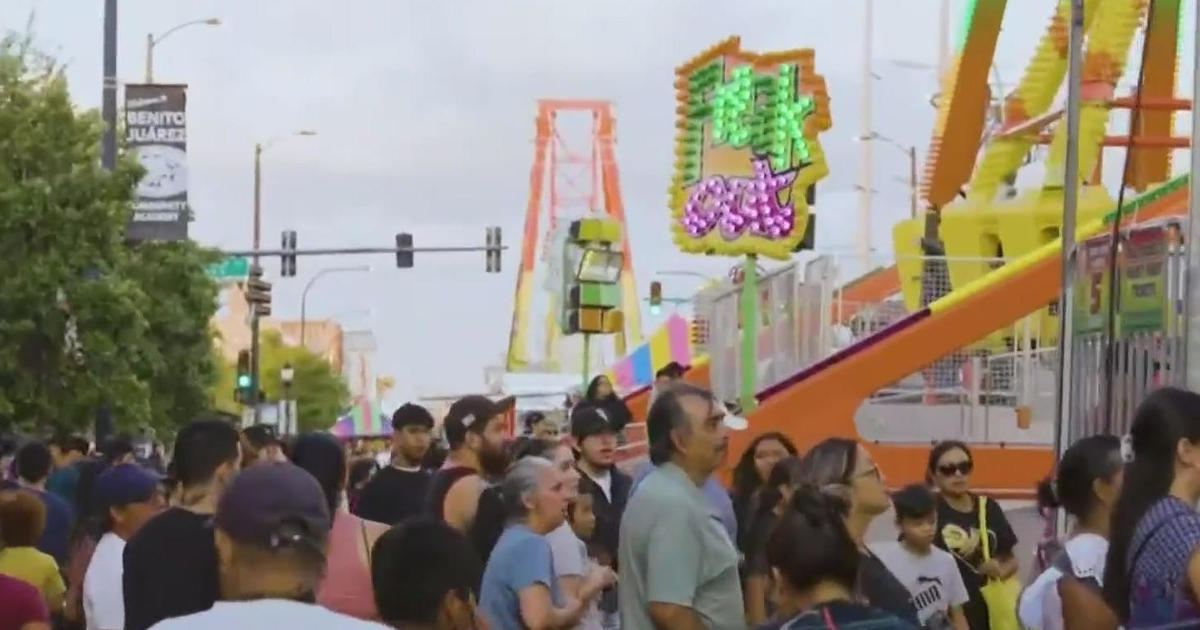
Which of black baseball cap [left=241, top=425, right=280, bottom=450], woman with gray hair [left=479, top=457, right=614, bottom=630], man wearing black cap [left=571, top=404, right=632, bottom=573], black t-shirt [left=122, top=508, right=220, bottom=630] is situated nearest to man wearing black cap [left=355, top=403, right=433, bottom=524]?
black baseball cap [left=241, top=425, right=280, bottom=450]

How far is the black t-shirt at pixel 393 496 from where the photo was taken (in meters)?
10.4

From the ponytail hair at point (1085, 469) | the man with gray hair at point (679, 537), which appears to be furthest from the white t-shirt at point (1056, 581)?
the man with gray hair at point (679, 537)

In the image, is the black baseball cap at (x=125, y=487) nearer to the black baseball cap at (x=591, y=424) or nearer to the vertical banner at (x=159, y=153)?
the black baseball cap at (x=591, y=424)

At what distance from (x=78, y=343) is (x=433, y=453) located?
65.0ft

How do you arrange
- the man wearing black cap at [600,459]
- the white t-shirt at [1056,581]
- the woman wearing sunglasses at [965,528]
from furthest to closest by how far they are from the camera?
1. the man wearing black cap at [600,459]
2. the woman wearing sunglasses at [965,528]
3. the white t-shirt at [1056,581]

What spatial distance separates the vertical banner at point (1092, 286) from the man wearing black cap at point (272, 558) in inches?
323

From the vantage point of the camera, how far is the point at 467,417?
386 inches

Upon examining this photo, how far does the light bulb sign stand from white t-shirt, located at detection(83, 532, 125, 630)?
16.1m

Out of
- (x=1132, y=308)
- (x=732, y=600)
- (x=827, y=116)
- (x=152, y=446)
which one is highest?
(x=827, y=116)

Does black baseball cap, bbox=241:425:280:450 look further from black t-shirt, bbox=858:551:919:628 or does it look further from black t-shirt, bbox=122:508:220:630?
black t-shirt, bbox=858:551:919:628

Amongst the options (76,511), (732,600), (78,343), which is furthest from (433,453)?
(78,343)

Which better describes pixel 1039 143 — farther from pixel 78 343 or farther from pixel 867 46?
pixel 867 46

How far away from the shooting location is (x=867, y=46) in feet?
204

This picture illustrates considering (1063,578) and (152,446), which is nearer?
(1063,578)
